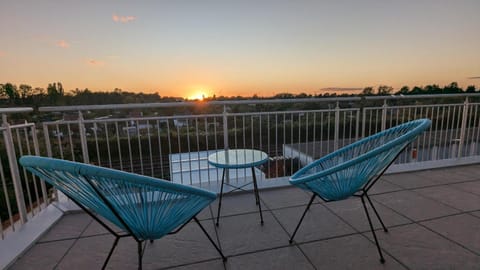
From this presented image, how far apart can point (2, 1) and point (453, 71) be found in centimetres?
985

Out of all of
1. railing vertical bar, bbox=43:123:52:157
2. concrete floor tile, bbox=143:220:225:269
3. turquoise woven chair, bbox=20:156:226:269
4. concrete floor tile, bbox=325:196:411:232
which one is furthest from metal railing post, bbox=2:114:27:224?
concrete floor tile, bbox=325:196:411:232

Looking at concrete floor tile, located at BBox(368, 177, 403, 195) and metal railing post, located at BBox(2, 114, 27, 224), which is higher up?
metal railing post, located at BBox(2, 114, 27, 224)

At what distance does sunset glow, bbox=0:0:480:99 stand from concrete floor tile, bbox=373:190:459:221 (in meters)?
1.79

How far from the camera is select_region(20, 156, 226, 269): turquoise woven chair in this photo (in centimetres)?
87

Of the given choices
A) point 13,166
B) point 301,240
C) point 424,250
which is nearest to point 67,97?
point 13,166

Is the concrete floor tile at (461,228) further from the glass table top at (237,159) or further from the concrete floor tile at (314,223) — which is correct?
the glass table top at (237,159)

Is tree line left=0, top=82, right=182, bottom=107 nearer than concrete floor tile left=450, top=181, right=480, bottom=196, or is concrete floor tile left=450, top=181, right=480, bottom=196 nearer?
tree line left=0, top=82, right=182, bottom=107

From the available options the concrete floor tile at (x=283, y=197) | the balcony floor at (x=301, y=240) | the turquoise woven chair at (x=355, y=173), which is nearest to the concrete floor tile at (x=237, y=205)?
the balcony floor at (x=301, y=240)

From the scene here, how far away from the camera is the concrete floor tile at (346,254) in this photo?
1.46 meters

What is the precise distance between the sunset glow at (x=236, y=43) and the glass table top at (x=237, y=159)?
4.77ft

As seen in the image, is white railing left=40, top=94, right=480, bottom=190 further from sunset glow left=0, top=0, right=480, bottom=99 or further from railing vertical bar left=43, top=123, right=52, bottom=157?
sunset glow left=0, top=0, right=480, bottom=99

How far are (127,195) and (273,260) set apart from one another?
3.66 ft

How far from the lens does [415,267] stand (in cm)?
142

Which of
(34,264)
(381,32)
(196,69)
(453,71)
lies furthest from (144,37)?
(453,71)
